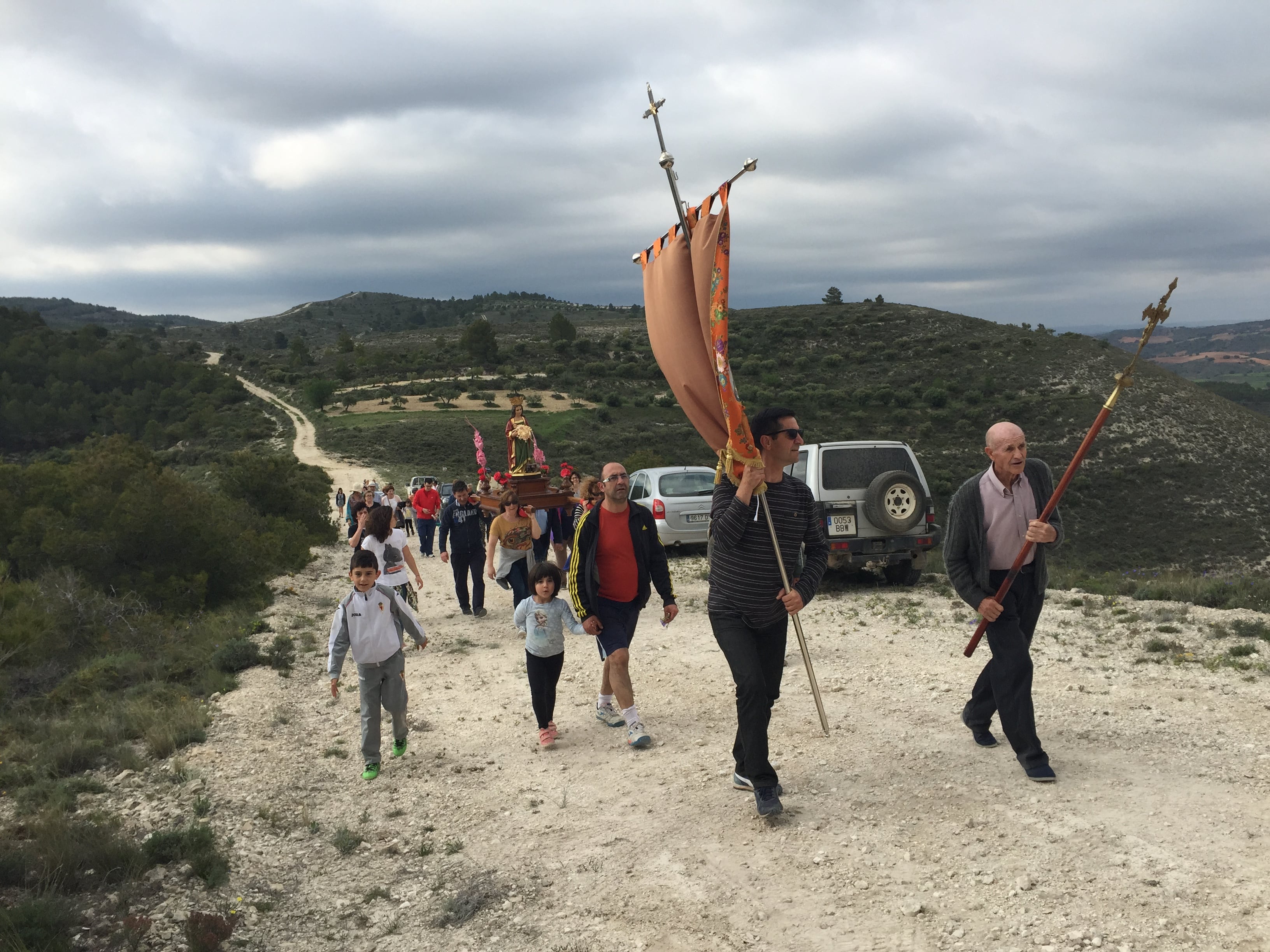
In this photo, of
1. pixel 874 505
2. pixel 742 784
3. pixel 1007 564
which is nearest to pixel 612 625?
pixel 742 784

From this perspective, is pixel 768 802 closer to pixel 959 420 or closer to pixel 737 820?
pixel 737 820

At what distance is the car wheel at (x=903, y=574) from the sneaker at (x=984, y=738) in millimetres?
6510

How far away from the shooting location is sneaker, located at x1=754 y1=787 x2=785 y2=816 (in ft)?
16.4

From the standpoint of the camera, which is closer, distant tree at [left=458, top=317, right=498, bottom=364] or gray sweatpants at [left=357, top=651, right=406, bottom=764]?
gray sweatpants at [left=357, top=651, right=406, bottom=764]

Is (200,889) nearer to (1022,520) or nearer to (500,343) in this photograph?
(1022,520)

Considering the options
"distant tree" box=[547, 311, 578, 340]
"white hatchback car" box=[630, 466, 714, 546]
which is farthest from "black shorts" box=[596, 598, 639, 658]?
"distant tree" box=[547, 311, 578, 340]

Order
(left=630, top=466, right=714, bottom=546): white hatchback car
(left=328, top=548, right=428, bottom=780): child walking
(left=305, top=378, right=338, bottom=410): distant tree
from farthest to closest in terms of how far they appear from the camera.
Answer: (left=305, top=378, right=338, bottom=410): distant tree → (left=630, top=466, right=714, bottom=546): white hatchback car → (left=328, top=548, right=428, bottom=780): child walking

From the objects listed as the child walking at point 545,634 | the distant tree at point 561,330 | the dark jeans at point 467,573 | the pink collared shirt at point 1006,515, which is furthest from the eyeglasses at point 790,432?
the distant tree at point 561,330

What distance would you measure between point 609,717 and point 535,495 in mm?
6970

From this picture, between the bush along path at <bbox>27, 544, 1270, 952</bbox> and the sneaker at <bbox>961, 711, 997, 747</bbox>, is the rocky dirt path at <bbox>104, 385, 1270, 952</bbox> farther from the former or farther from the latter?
the sneaker at <bbox>961, 711, 997, 747</bbox>

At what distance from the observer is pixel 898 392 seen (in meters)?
57.4

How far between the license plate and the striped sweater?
6.89m

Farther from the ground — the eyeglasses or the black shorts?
A: the eyeglasses

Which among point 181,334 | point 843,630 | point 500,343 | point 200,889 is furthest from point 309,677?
point 181,334
